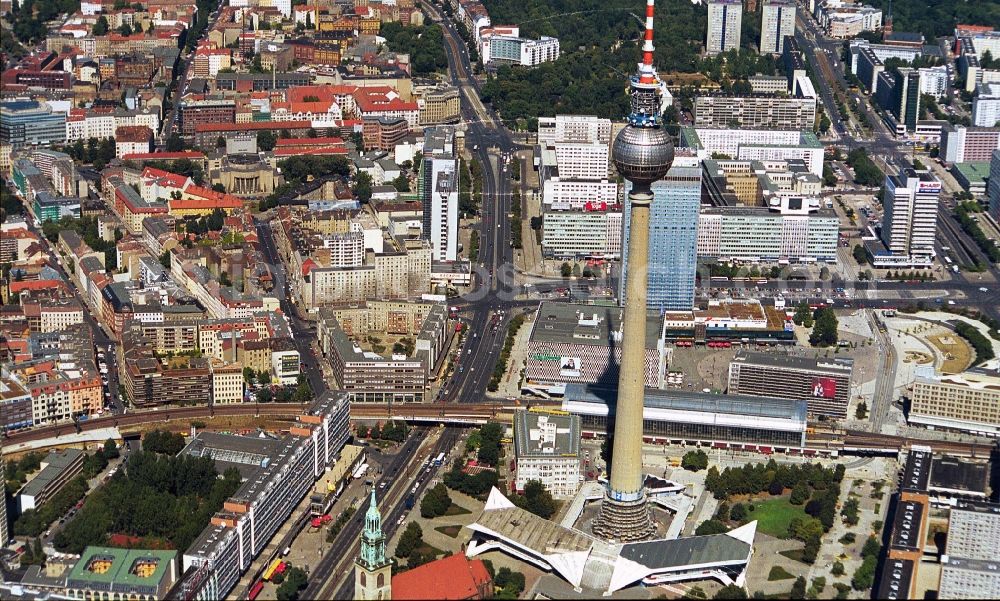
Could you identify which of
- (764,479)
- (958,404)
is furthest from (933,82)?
(764,479)

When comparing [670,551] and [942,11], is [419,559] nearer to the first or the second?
[670,551]

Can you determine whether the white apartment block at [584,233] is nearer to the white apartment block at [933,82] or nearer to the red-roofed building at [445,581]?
the red-roofed building at [445,581]

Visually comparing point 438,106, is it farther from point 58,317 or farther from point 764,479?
point 764,479

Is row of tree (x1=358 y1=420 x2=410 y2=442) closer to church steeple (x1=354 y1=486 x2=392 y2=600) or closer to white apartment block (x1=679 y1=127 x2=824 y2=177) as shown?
church steeple (x1=354 y1=486 x2=392 y2=600)

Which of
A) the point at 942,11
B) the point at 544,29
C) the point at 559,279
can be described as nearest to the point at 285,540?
the point at 559,279

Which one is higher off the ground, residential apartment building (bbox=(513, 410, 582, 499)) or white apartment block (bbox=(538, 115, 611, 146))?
white apartment block (bbox=(538, 115, 611, 146))

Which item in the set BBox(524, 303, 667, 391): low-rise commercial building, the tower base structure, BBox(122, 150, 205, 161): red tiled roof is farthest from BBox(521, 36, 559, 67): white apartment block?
the tower base structure
